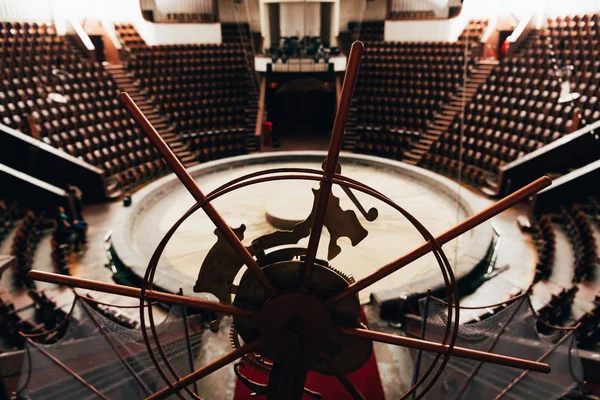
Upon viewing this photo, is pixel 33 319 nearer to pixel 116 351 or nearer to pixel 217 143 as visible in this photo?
pixel 116 351

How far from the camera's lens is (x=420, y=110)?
13.6m

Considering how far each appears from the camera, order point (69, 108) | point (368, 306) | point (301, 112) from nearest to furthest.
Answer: point (368, 306) < point (69, 108) < point (301, 112)

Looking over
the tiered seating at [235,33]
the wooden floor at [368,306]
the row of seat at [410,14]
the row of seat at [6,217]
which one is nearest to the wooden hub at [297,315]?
the wooden floor at [368,306]

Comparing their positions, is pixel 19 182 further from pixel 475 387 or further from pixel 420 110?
pixel 420 110

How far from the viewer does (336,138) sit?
64.9 inches

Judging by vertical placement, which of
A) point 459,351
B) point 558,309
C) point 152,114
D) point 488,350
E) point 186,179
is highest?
point 186,179

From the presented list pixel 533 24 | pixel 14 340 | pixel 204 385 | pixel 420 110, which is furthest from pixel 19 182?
pixel 533 24

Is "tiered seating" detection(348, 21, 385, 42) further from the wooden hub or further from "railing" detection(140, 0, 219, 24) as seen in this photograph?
the wooden hub

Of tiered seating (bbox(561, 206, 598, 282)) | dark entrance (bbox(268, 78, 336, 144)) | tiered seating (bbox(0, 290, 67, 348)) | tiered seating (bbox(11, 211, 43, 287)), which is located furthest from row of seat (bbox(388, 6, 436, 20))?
tiered seating (bbox(0, 290, 67, 348))

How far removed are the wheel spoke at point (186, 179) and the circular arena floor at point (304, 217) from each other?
14.3 feet

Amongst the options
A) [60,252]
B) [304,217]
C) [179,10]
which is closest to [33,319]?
[60,252]

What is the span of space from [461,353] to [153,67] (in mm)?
14958

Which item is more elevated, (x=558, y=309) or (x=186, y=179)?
(x=186, y=179)

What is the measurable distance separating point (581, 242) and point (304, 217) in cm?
468
